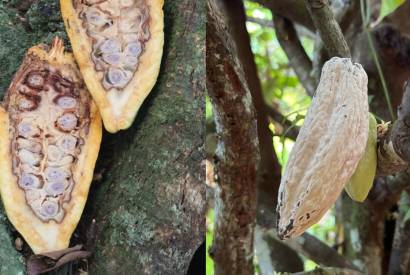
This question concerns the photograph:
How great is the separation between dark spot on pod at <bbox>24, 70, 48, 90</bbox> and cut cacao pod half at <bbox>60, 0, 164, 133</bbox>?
0.16 feet

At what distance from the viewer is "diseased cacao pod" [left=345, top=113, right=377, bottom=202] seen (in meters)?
0.97

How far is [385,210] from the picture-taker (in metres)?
1.64

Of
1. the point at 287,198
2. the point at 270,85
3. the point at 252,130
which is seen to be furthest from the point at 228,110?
the point at 270,85

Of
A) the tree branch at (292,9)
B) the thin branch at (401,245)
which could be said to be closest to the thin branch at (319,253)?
the thin branch at (401,245)

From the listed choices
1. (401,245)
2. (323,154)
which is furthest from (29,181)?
(401,245)

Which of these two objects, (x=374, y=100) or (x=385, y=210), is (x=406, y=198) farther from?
(x=374, y=100)

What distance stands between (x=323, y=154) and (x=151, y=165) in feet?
0.77

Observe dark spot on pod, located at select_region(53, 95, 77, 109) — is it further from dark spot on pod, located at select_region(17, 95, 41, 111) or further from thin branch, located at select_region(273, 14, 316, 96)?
thin branch, located at select_region(273, 14, 316, 96)

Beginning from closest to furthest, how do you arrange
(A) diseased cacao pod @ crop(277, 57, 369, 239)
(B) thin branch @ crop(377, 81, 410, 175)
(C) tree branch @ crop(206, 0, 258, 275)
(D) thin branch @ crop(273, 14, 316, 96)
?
1. (A) diseased cacao pod @ crop(277, 57, 369, 239)
2. (B) thin branch @ crop(377, 81, 410, 175)
3. (C) tree branch @ crop(206, 0, 258, 275)
4. (D) thin branch @ crop(273, 14, 316, 96)

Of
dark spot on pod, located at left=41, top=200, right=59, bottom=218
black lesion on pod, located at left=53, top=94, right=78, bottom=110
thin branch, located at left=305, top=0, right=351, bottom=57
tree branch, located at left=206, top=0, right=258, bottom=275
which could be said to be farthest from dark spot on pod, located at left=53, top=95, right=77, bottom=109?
thin branch, located at left=305, top=0, right=351, bottom=57

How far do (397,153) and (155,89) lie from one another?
1.10 feet

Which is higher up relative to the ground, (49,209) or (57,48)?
(57,48)

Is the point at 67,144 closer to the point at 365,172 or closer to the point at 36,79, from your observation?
the point at 36,79

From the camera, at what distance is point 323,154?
2.73ft
